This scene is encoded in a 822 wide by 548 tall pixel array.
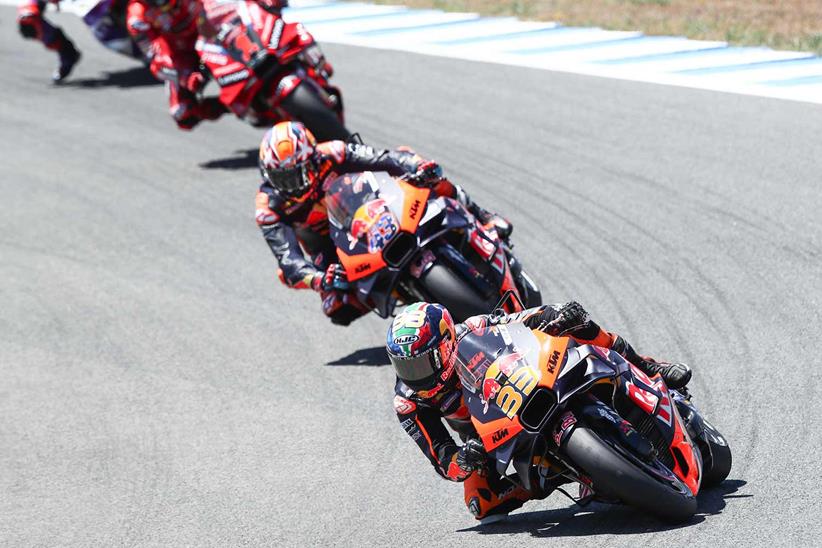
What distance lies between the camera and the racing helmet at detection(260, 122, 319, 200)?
959cm

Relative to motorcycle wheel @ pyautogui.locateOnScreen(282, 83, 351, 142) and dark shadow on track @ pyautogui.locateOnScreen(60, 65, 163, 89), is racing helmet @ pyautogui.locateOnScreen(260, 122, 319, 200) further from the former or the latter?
dark shadow on track @ pyautogui.locateOnScreen(60, 65, 163, 89)

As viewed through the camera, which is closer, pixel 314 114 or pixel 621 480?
pixel 621 480

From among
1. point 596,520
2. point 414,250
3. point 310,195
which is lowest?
point 596,520

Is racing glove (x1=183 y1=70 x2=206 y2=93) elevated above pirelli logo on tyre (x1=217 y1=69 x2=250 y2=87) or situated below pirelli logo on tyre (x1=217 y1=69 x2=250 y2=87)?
below

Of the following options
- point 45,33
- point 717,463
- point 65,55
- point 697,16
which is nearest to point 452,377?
point 717,463

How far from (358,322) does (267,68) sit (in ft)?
13.5

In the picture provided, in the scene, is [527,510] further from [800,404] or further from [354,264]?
[354,264]

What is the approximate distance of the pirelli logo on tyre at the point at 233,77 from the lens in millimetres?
13875

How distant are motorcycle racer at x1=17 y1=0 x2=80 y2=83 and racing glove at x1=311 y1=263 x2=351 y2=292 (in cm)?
1056

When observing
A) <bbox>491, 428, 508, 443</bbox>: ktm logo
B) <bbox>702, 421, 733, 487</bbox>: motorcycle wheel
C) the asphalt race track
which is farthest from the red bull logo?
<bbox>702, 421, 733, 487</bbox>: motorcycle wheel

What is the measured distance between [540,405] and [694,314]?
10.9 feet

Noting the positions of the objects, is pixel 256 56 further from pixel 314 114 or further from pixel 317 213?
pixel 317 213

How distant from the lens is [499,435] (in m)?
6.55

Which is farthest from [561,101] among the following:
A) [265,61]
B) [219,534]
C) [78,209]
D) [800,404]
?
[219,534]
